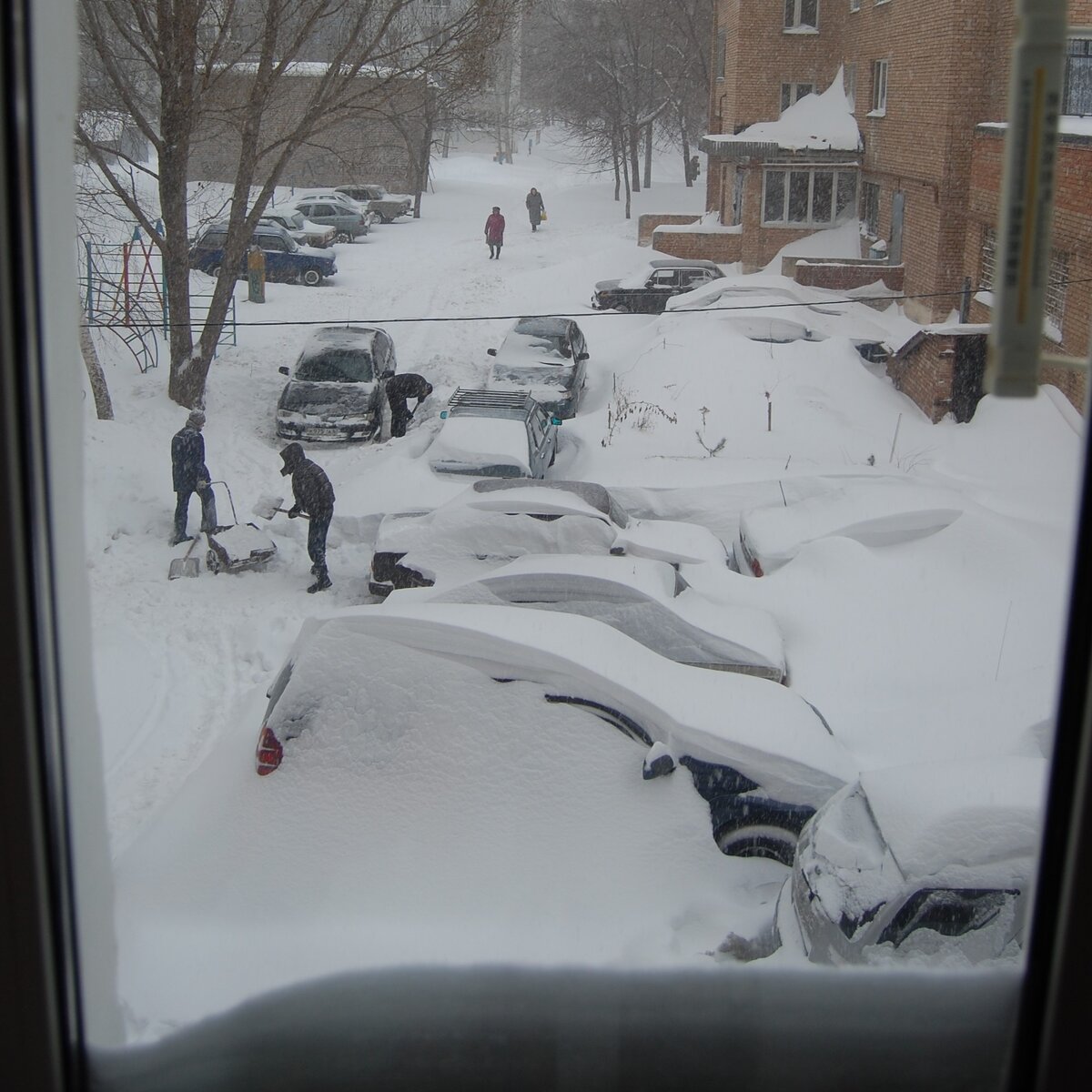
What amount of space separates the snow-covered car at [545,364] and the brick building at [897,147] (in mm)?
4443

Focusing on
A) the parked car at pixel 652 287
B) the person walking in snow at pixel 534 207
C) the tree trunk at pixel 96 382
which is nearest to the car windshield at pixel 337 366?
the tree trunk at pixel 96 382

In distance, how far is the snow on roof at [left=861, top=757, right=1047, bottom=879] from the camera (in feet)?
11.9

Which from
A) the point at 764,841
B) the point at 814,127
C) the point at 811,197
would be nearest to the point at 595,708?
the point at 764,841

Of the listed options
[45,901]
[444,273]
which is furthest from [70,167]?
[444,273]

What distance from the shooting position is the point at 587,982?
1252mm

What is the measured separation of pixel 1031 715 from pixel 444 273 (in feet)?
74.4

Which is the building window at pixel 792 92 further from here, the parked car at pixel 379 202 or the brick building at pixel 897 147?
the parked car at pixel 379 202

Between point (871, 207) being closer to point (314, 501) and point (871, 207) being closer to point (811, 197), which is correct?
point (811, 197)

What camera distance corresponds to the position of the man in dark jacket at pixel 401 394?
46.2 feet

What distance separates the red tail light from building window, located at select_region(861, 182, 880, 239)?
20.0 m

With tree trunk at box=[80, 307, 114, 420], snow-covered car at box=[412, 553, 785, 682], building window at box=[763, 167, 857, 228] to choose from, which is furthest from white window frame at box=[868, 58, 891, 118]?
snow-covered car at box=[412, 553, 785, 682]

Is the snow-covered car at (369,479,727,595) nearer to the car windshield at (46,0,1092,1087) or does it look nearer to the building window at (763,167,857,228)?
the car windshield at (46,0,1092,1087)

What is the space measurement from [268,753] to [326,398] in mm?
10069

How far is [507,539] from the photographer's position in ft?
25.3
